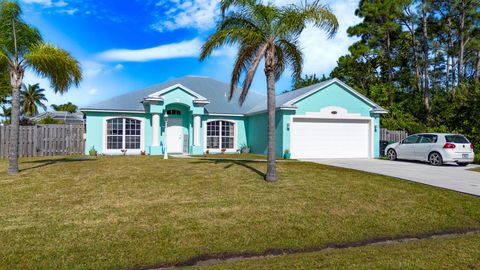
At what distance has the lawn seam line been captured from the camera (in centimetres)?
486

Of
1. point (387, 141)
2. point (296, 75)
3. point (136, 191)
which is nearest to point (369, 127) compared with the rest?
point (387, 141)

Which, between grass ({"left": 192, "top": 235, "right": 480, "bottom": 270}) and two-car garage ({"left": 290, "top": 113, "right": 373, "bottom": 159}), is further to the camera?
two-car garage ({"left": 290, "top": 113, "right": 373, "bottom": 159})

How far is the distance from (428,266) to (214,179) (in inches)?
252

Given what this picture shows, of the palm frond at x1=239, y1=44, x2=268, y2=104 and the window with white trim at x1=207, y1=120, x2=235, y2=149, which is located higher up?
the palm frond at x1=239, y1=44, x2=268, y2=104

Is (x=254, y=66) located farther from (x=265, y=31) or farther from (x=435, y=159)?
(x=435, y=159)

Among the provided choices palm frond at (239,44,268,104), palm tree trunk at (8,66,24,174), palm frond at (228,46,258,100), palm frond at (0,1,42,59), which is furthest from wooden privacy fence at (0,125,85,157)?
palm frond at (239,44,268,104)

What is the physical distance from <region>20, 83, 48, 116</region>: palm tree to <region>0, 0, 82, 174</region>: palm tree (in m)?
44.6

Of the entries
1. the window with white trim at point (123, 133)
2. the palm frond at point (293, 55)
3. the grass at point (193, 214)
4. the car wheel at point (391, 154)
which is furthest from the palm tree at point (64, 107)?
the palm frond at point (293, 55)

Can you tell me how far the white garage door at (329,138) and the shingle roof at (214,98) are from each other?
5.02ft

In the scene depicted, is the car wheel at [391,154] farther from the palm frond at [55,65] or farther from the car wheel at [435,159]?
the palm frond at [55,65]

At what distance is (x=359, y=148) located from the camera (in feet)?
64.1

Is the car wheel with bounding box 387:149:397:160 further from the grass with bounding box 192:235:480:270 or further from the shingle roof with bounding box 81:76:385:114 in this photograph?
the grass with bounding box 192:235:480:270

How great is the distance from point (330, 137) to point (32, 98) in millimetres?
49796

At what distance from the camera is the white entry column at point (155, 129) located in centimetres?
1945
